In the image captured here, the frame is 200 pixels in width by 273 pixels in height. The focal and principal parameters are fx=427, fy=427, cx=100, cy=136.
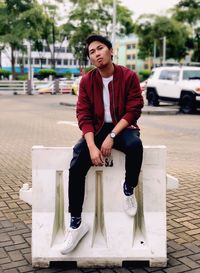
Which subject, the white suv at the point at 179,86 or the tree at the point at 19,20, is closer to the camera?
the white suv at the point at 179,86

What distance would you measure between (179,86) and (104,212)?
15.8m

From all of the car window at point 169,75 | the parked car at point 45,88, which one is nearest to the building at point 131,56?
the parked car at point 45,88

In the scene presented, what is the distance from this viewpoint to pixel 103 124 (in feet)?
11.5

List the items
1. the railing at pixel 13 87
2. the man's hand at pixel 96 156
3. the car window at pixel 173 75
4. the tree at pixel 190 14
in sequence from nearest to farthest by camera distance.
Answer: the man's hand at pixel 96 156 < the car window at pixel 173 75 < the railing at pixel 13 87 < the tree at pixel 190 14

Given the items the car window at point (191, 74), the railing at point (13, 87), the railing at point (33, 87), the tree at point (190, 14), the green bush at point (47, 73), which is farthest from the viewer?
the green bush at point (47, 73)

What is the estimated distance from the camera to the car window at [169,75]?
62.7 ft

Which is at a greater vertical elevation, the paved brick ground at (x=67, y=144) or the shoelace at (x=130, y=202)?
the shoelace at (x=130, y=202)

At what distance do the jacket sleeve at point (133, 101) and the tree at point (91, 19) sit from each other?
1674 inches

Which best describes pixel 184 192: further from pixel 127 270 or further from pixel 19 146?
pixel 19 146

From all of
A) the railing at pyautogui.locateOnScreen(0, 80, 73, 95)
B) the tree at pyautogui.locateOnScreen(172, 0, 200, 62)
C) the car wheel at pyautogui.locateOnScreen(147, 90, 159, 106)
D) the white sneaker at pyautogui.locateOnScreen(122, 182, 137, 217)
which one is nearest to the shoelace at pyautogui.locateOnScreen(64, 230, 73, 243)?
the white sneaker at pyautogui.locateOnScreen(122, 182, 137, 217)

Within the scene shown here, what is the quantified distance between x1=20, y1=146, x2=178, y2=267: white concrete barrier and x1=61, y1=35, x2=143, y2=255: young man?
0.31 feet

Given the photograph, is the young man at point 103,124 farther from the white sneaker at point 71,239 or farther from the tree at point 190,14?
the tree at point 190,14

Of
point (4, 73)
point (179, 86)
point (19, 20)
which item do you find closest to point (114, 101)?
point (179, 86)

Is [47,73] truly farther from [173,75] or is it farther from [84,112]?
[84,112]
